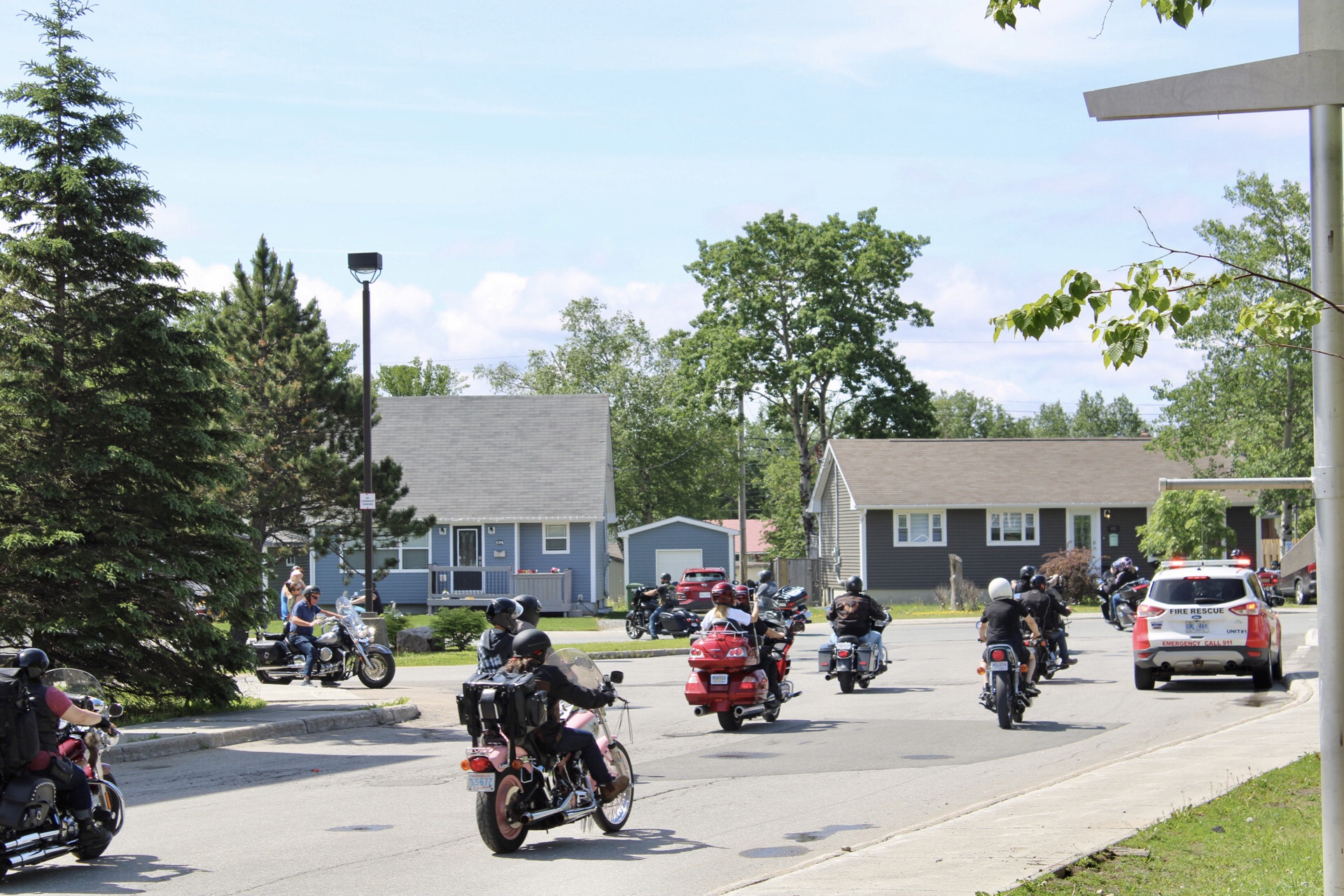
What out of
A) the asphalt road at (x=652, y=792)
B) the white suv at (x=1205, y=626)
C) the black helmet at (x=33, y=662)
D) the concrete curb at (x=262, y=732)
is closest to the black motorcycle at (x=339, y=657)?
the asphalt road at (x=652, y=792)

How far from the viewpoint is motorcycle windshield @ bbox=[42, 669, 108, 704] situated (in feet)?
30.3

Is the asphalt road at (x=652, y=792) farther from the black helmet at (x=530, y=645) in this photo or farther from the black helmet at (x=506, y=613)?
the black helmet at (x=506, y=613)

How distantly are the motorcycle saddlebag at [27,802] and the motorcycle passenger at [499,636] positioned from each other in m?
2.96

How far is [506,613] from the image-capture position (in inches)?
396

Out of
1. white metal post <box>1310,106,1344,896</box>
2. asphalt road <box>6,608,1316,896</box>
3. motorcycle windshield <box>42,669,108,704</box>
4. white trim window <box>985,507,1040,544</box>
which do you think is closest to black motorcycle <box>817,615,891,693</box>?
asphalt road <box>6,608,1316,896</box>

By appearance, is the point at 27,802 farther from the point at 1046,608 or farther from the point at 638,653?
the point at 638,653

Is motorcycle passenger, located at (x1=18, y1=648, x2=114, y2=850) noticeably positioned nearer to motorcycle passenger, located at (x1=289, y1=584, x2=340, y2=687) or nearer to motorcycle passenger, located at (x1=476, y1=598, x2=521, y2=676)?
motorcycle passenger, located at (x1=476, y1=598, x2=521, y2=676)

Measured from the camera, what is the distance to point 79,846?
8.82 meters

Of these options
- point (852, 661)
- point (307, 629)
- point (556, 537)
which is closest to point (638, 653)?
point (307, 629)

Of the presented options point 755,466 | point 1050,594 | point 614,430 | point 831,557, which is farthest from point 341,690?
point 755,466

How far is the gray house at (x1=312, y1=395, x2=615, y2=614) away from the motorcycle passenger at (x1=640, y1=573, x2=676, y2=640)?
10.9 meters

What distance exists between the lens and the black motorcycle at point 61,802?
8375 millimetres

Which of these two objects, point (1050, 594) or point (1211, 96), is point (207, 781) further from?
point (1050, 594)

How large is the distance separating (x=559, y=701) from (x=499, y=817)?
0.92 metres
